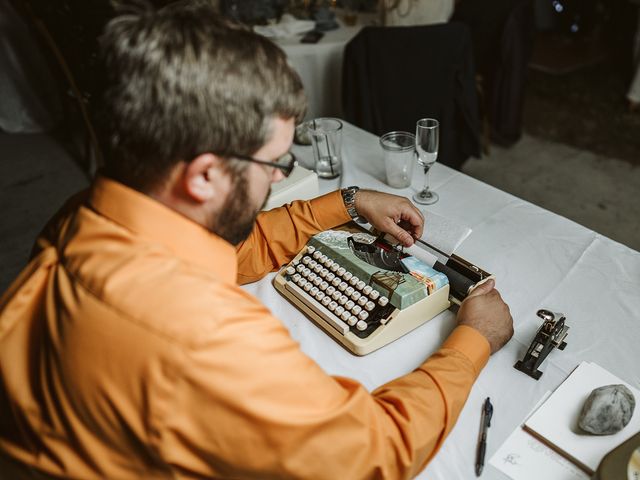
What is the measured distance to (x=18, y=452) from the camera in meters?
0.74

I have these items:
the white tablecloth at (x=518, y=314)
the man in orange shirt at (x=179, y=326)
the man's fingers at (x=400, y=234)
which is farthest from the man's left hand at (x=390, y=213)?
the man in orange shirt at (x=179, y=326)

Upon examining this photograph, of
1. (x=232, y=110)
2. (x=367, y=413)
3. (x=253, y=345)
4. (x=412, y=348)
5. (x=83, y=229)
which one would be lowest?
(x=412, y=348)

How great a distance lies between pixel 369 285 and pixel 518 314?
0.32 metres

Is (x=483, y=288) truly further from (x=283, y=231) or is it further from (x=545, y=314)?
(x=283, y=231)

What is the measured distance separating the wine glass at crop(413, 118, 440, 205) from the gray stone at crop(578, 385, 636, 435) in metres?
0.70

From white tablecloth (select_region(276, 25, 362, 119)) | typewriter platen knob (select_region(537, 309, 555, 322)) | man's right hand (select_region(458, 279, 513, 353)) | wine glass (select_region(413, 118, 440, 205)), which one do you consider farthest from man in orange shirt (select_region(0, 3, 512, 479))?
white tablecloth (select_region(276, 25, 362, 119))

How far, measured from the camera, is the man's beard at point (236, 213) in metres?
0.79

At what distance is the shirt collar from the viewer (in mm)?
737

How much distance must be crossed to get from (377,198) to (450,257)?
0.26 metres

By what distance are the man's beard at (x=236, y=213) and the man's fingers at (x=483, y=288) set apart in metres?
0.47

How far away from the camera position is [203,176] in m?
0.75

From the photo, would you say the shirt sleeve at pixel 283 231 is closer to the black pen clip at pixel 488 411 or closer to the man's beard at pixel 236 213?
the man's beard at pixel 236 213

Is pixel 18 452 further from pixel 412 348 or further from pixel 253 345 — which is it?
pixel 412 348

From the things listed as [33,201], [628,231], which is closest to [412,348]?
[628,231]
